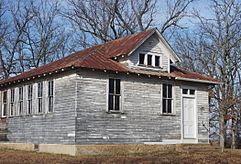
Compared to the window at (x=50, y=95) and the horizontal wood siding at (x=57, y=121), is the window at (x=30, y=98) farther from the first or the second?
the window at (x=50, y=95)

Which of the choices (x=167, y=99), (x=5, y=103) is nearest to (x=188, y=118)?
(x=167, y=99)

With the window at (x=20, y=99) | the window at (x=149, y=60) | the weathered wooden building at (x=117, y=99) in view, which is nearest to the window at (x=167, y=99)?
the weathered wooden building at (x=117, y=99)

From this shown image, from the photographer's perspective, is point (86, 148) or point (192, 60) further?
point (192, 60)

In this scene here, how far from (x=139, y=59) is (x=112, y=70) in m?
2.48

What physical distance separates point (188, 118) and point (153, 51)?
4772 mm

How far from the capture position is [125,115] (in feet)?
82.0

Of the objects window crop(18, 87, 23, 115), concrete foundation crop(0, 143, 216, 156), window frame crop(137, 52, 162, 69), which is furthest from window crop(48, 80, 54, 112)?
window frame crop(137, 52, 162, 69)

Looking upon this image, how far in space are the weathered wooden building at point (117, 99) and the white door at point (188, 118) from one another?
6 cm

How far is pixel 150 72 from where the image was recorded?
1022 inches

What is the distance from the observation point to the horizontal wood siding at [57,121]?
23.7 meters

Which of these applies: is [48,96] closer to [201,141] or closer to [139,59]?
[139,59]

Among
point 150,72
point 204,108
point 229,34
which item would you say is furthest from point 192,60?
point 150,72

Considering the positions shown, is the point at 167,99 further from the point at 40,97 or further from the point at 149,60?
the point at 40,97

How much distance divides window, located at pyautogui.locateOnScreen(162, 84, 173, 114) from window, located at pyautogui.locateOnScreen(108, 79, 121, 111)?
10.5 ft
